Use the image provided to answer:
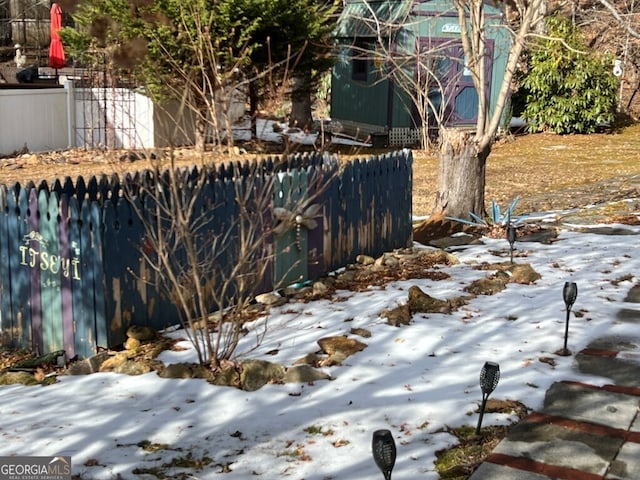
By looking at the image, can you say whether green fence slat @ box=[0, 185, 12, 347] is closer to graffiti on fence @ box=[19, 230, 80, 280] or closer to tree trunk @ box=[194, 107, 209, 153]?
graffiti on fence @ box=[19, 230, 80, 280]

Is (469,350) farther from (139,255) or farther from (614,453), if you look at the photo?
(139,255)

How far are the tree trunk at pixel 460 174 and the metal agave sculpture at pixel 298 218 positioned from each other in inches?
131

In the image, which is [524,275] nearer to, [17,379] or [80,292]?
[80,292]

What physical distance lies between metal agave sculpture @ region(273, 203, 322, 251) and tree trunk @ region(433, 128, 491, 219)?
3323 mm

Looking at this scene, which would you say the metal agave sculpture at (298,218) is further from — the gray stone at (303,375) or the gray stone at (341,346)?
the gray stone at (303,375)

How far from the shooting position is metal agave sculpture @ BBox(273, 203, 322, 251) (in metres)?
7.91

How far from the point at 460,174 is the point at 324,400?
6598mm

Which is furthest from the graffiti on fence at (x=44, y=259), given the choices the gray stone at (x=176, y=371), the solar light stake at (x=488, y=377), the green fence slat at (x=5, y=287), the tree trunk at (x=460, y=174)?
the tree trunk at (x=460, y=174)

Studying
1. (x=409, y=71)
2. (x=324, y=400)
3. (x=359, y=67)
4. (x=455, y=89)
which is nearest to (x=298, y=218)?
(x=324, y=400)

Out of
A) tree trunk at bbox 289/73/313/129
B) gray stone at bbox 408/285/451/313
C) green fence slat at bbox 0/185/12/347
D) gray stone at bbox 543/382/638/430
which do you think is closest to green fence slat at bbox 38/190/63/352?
green fence slat at bbox 0/185/12/347

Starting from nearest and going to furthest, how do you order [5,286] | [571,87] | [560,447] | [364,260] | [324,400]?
1. [560,447]
2. [324,400]
3. [5,286]
4. [364,260]
5. [571,87]

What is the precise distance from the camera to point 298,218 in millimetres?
8203

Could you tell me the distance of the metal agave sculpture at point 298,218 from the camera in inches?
312

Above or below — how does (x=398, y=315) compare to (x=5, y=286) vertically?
below
